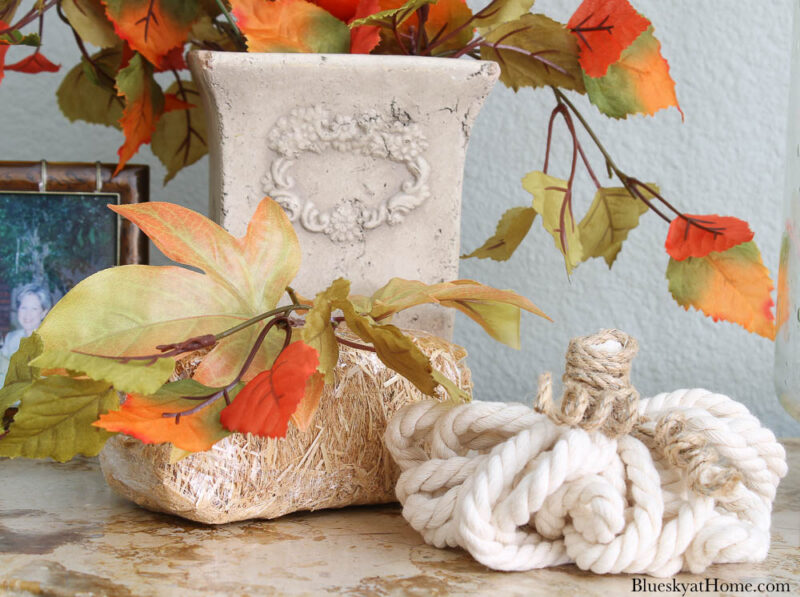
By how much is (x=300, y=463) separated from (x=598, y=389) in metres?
0.14

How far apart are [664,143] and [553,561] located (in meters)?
0.48

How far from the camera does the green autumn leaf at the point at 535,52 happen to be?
0.50 meters

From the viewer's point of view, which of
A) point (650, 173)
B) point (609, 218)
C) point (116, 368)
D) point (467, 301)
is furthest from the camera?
point (650, 173)

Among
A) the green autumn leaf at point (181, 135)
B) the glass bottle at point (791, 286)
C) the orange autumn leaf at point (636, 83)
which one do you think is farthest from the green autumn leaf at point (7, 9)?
the glass bottle at point (791, 286)

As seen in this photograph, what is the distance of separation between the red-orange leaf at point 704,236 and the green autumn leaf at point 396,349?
21 cm

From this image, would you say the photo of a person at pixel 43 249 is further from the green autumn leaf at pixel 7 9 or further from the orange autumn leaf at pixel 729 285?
the orange autumn leaf at pixel 729 285

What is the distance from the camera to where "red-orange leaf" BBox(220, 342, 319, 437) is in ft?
1.05

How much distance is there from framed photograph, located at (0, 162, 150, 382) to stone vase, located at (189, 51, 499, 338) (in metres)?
0.10

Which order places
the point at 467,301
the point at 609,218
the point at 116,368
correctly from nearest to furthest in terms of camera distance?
the point at 116,368 → the point at 467,301 → the point at 609,218

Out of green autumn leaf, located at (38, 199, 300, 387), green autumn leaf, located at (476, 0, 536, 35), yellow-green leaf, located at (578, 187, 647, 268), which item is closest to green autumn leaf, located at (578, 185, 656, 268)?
yellow-green leaf, located at (578, 187, 647, 268)

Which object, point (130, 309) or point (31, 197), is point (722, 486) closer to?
point (130, 309)

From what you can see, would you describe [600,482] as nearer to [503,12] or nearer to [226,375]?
[226,375]

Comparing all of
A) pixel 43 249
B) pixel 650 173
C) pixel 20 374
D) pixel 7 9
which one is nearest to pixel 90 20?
pixel 7 9

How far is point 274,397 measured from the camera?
1.07ft
